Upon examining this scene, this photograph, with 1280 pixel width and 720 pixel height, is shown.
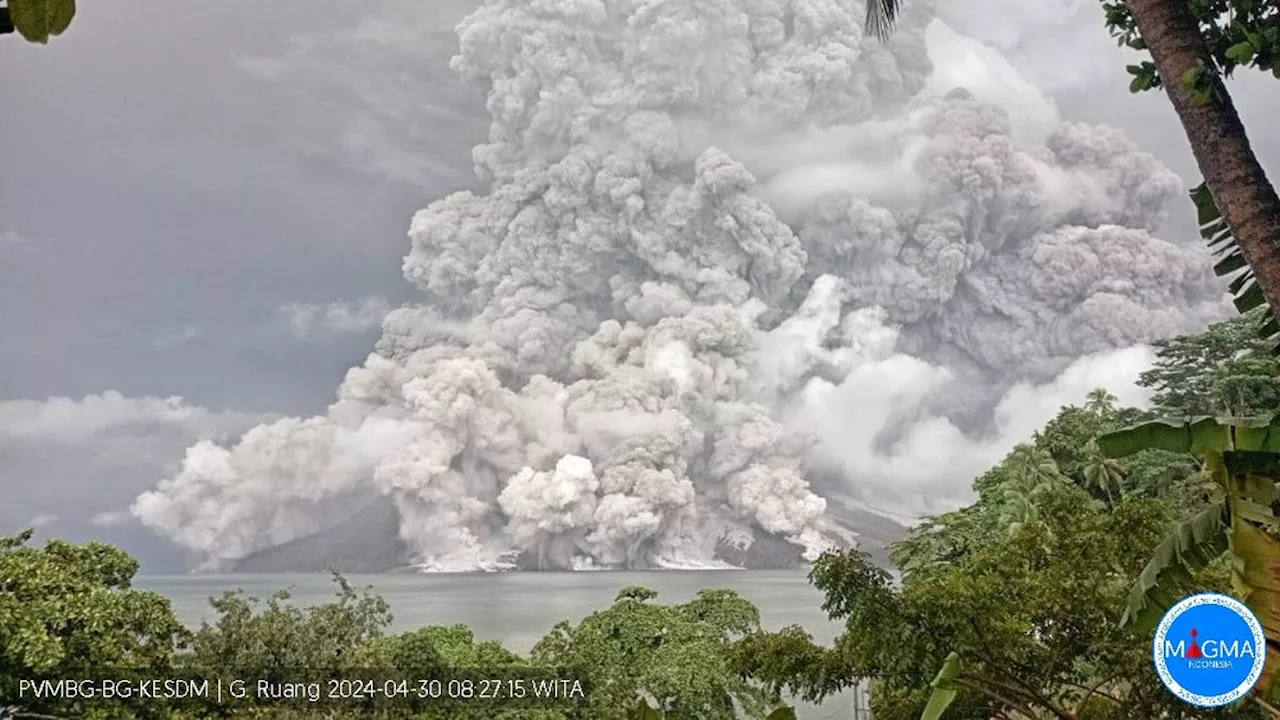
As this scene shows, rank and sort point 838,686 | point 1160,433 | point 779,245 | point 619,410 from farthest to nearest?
point 779,245, point 619,410, point 838,686, point 1160,433

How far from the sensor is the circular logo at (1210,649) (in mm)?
2480

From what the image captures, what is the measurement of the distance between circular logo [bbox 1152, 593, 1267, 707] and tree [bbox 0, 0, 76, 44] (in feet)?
9.43

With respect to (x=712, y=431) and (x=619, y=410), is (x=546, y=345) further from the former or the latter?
(x=712, y=431)

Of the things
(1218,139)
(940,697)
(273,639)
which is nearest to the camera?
(940,697)

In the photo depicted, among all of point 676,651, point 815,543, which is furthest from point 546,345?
point 676,651

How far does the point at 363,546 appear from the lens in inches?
A: 2111

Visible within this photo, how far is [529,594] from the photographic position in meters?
46.4

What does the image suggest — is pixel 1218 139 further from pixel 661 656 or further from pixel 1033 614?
pixel 661 656

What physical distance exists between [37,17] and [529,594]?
47.6m

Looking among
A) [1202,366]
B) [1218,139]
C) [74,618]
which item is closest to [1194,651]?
[1218,139]

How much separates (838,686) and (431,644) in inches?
141

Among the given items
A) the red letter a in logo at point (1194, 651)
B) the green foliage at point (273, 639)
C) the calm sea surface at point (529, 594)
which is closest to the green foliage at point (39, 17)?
the red letter a in logo at point (1194, 651)

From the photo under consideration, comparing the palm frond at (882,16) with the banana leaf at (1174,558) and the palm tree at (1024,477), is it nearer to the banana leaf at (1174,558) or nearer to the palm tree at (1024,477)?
the banana leaf at (1174,558)

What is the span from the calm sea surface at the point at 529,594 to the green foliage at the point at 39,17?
115ft
